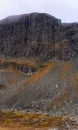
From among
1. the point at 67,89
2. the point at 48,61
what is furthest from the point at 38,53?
the point at 67,89

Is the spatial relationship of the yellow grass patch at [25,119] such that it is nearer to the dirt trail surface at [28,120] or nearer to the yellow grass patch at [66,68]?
the dirt trail surface at [28,120]

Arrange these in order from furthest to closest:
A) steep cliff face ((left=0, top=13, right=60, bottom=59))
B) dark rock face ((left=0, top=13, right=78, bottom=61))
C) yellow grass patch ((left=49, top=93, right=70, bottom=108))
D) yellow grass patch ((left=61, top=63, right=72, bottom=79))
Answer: steep cliff face ((left=0, top=13, right=60, bottom=59)) < dark rock face ((left=0, top=13, right=78, bottom=61)) < yellow grass patch ((left=61, top=63, right=72, bottom=79)) < yellow grass patch ((left=49, top=93, right=70, bottom=108))

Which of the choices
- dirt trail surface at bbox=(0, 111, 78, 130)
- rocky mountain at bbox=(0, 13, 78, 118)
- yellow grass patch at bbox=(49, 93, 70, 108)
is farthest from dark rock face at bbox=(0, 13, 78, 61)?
dirt trail surface at bbox=(0, 111, 78, 130)

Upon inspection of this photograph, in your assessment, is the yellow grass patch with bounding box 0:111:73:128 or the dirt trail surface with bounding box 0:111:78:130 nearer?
the dirt trail surface with bounding box 0:111:78:130

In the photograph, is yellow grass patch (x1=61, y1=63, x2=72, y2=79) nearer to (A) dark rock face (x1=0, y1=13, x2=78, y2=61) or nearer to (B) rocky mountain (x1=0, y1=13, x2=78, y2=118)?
(B) rocky mountain (x1=0, y1=13, x2=78, y2=118)

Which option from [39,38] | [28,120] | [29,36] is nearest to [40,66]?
[39,38]

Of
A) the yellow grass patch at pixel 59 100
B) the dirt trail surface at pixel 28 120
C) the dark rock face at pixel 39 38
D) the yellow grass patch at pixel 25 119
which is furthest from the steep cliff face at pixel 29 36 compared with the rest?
the yellow grass patch at pixel 25 119

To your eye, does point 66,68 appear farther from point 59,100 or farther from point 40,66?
point 59,100
